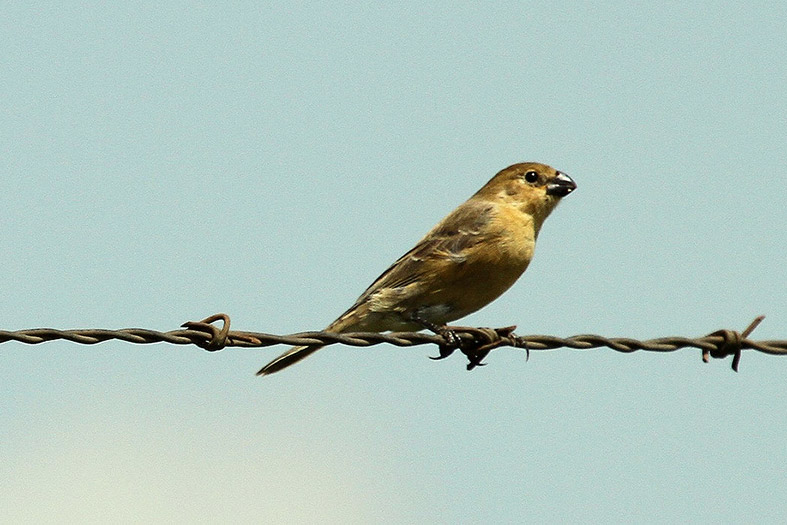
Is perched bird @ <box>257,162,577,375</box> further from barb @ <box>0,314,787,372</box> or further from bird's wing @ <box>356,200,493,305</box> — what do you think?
barb @ <box>0,314,787,372</box>

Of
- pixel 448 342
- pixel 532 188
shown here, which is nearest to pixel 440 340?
pixel 448 342

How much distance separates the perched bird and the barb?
1.64 m

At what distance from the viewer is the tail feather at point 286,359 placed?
902 cm

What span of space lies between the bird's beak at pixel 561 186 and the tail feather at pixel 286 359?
2.76 m

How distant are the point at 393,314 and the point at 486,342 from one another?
7.29ft

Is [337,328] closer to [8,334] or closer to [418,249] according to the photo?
[418,249]

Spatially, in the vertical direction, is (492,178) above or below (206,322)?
above

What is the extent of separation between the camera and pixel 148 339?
5629 mm

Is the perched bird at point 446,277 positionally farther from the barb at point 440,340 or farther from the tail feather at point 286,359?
the barb at point 440,340

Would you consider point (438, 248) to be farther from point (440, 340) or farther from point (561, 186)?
point (440, 340)

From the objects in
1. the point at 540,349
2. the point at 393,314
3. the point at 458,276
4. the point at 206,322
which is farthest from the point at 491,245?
the point at 206,322

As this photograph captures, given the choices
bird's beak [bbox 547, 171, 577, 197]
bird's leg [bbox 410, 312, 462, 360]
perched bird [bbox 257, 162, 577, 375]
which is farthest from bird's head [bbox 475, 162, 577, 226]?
bird's leg [bbox 410, 312, 462, 360]

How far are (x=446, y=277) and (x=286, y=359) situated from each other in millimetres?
1438

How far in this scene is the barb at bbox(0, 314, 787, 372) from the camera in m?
5.52
